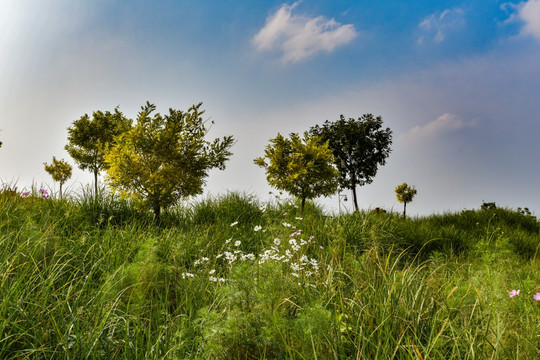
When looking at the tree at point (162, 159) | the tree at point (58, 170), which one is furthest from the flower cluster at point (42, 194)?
the tree at point (58, 170)

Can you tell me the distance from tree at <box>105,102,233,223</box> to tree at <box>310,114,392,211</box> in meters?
15.6

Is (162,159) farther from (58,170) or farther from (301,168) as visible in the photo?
(58,170)

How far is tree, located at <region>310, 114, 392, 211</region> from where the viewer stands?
24.9 meters

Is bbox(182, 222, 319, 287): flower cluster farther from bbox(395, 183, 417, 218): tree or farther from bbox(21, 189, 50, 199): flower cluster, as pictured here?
bbox(395, 183, 417, 218): tree

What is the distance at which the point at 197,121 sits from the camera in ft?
34.3

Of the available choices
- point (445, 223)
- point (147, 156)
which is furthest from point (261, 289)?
point (445, 223)

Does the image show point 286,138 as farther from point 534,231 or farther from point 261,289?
point 534,231

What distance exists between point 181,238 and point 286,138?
6.53m

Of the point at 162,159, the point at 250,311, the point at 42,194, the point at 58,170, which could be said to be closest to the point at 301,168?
the point at 162,159

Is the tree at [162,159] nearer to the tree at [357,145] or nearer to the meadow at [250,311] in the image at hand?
the meadow at [250,311]

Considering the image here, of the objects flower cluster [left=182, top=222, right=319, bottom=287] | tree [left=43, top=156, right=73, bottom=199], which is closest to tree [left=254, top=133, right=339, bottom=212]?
flower cluster [left=182, top=222, right=319, bottom=287]

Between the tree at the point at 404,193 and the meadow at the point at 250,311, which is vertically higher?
the tree at the point at 404,193

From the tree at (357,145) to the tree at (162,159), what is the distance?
15611 mm

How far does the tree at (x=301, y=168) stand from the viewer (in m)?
12.6
